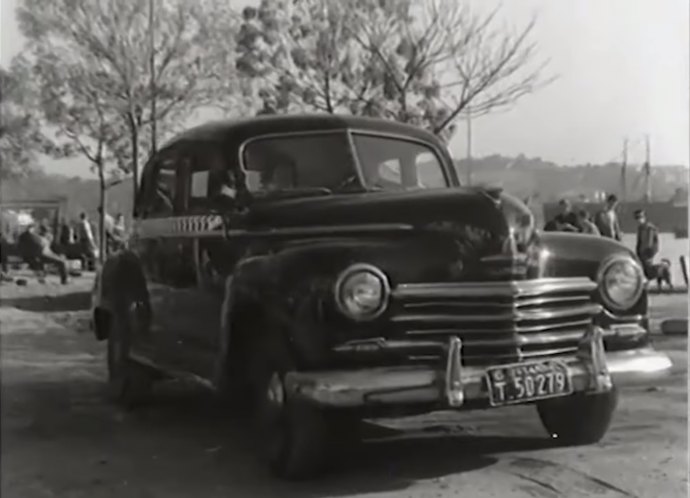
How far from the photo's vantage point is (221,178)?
65.5 inches

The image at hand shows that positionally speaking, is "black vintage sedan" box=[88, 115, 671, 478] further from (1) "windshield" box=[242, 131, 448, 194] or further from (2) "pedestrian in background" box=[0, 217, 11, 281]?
(2) "pedestrian in background" box=[0, 217, 11, 281]

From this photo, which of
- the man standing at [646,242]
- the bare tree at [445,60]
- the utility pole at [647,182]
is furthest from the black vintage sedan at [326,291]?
the utility pole at [647,182]

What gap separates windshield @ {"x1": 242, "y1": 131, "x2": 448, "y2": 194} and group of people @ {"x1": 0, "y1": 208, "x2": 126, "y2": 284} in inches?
8.8

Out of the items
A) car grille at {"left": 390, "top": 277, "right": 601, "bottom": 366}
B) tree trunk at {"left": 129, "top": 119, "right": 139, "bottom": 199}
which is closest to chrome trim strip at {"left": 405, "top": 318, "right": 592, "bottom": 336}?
car grille at {"left": 390, "top": 277, "right": 601, "bottom": 366}

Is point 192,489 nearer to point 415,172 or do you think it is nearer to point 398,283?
point 398,283

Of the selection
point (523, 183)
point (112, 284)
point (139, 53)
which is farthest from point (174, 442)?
point (523, 183)

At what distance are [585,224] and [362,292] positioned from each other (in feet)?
1.60

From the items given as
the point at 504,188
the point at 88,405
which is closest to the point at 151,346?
the point at 88,405

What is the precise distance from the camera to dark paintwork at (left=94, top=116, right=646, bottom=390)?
5.32 feet

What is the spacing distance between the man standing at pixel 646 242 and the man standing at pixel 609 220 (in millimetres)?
43

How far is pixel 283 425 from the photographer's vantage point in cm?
162

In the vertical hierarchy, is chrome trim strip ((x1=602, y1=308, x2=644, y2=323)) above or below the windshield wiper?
below

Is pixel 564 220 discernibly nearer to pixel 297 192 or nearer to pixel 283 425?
pixel 297 192

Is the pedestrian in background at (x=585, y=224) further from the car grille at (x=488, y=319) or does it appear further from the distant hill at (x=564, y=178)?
the car grille at (x=488, y=319)
